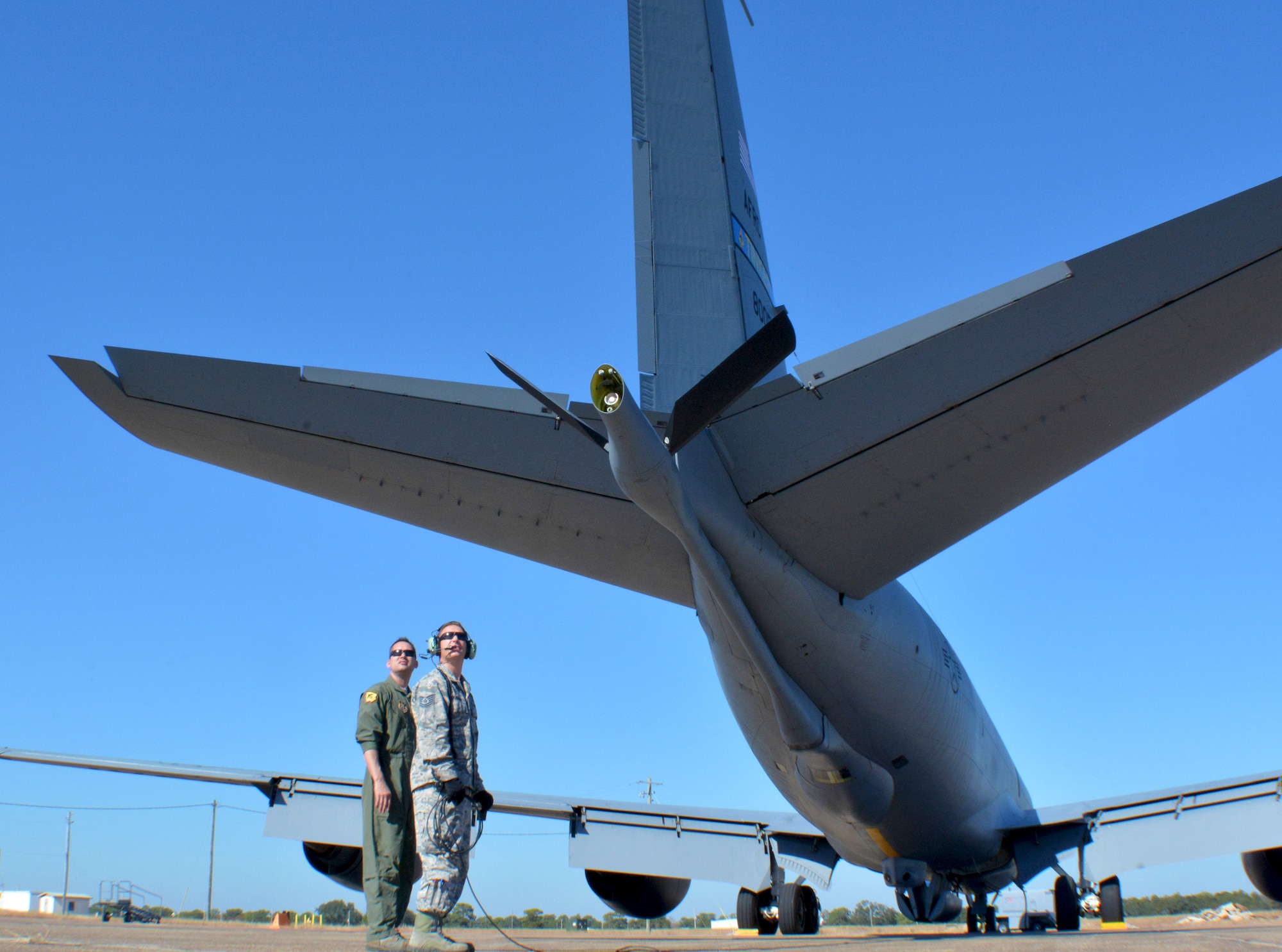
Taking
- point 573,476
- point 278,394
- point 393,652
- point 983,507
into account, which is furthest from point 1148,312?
point 278,394

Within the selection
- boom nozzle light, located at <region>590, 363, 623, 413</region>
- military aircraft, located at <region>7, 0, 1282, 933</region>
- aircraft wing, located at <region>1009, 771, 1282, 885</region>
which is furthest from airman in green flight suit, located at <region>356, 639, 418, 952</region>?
aircraft wing, located at <region>1009, 771, 1282, 885</region>

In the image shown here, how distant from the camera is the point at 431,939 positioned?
3.75 metres

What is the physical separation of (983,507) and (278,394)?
3.94 m

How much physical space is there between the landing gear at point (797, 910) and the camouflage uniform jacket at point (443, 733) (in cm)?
991

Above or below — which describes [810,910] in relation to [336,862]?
below

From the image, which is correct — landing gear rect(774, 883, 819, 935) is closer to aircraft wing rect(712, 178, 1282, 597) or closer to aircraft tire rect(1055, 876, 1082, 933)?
aircraft tire rect(1055, 876, 1082, 933)

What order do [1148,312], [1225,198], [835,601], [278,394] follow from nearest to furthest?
[1225,198] → [1148,312] → [278,394] → [835,601]

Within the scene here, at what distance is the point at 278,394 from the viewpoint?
4918mm

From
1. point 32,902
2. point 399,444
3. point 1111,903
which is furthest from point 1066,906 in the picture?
point 32,902

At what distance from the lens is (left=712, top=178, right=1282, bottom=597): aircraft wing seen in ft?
14.3

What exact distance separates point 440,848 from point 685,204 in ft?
17.5

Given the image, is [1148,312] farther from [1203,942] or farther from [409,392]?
[409,392]

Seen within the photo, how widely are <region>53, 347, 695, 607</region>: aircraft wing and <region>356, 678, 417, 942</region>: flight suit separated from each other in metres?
1.26

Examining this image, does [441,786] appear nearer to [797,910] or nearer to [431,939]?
[431,939]
